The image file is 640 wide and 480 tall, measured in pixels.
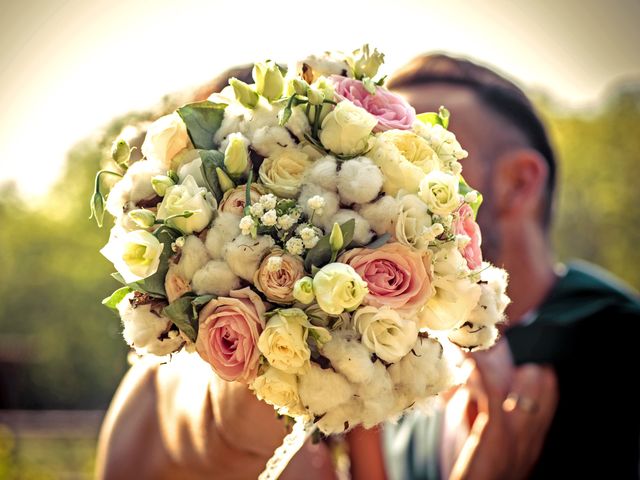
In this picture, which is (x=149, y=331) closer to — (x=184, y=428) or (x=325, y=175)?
(x=325, y=175)

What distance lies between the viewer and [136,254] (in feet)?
5.59

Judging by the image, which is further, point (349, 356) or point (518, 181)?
point (518, 181)

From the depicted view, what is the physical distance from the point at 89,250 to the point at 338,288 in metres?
28.8

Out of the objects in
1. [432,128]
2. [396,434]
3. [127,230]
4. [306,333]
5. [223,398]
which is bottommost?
[396,434]

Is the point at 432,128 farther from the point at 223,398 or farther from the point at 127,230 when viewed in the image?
the point at 223,398

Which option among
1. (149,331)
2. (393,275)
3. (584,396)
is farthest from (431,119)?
(584,396)

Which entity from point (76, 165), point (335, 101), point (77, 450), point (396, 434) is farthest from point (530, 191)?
point (76, 165)

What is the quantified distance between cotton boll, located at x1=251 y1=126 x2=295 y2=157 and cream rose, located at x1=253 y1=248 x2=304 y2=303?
25 cm

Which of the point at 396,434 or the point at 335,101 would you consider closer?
the point at 335,101

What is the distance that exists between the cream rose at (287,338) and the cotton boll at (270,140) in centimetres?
37

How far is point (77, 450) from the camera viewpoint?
1275 centimetres

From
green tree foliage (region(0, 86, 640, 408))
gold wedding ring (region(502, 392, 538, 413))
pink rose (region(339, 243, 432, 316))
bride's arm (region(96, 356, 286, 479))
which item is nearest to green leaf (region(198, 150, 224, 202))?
pink rose (region(339, 243, 432, 316))

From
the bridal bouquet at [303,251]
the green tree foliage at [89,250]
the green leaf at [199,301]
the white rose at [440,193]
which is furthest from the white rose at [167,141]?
the green tree foliage at [89,250]

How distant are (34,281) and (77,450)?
1714 centimetres
